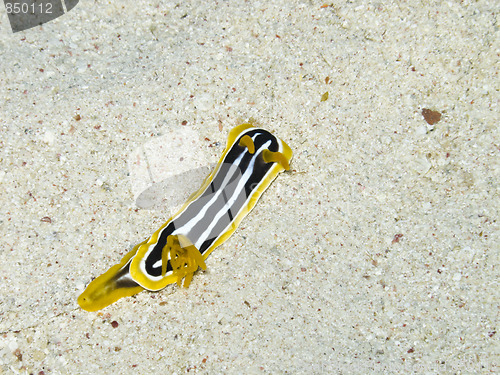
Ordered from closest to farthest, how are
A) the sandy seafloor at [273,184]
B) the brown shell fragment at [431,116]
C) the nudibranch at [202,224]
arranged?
the nudibranch at [202,224]
the sandy seafloor at [273,184]
the brown shell fragment at [431,116]

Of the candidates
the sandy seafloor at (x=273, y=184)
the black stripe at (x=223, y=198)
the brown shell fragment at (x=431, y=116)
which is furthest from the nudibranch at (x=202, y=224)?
the brown shell fragment at (x=431, y=116)

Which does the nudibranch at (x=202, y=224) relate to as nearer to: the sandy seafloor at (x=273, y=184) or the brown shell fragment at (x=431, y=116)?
the sandy seafloor at (x=273, y=184)

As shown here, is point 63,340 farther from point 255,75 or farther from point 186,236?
point 255,75

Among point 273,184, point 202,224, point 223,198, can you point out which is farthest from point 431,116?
point 202,224

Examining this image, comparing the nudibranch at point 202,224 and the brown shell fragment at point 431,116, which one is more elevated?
the brown shell fragment at point 431,116

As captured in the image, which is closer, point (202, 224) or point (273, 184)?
point (202, 224)

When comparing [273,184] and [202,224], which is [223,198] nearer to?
[202,224]
